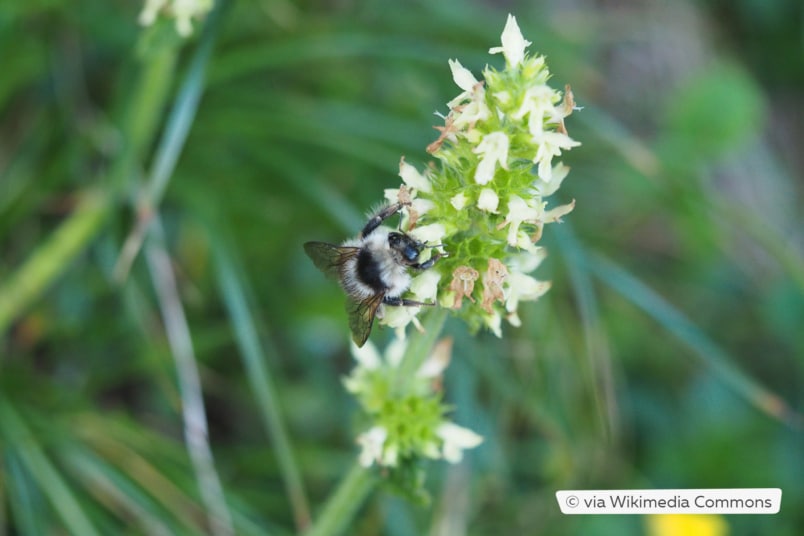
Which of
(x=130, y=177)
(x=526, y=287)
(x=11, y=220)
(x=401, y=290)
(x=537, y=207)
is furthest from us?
(x=11, y=220)

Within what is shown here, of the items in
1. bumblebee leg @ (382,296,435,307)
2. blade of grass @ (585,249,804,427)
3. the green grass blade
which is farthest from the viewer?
blade of grass @ (585,249,804,427)

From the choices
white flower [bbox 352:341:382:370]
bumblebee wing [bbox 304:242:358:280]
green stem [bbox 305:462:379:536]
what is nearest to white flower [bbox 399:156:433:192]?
bumblebee wing [bbox 304:242:358:280]

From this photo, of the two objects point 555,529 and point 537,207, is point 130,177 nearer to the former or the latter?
point 537,207

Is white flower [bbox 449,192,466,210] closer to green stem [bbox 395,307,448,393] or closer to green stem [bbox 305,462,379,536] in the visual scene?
green stem [bbox 395,307,448,393]

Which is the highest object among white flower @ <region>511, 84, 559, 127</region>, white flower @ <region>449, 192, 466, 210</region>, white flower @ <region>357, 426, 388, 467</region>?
white flower @ <region>511, 84, 559, 127</region>

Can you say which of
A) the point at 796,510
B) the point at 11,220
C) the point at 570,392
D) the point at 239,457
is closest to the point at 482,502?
the point at 570,392
